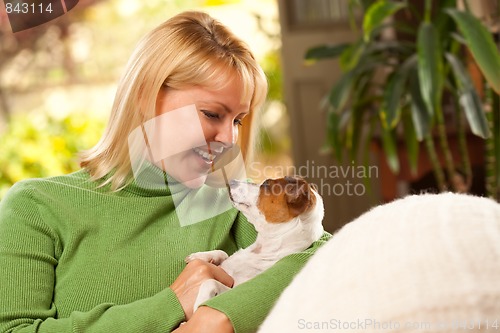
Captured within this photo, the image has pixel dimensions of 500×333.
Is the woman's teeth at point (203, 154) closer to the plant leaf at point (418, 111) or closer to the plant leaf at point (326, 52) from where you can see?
the plant leaf at point (418, 111)

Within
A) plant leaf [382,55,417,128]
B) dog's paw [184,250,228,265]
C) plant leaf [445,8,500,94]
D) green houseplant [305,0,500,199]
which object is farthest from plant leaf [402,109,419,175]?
dog's paw [184,250,228,265]

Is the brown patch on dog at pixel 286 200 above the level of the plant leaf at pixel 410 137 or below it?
above

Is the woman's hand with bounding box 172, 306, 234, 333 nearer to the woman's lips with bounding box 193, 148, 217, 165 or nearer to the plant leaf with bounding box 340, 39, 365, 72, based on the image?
the woman's lips with bounding box 193, 148, 217, 165

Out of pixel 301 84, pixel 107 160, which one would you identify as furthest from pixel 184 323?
pixel 301 84

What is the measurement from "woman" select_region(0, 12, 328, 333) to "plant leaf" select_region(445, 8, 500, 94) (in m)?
1.16

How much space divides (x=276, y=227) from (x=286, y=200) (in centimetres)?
5

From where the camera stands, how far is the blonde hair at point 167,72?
1248 millimetres

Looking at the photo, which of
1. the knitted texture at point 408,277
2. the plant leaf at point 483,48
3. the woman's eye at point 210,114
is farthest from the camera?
the plant leaf at point 483,48

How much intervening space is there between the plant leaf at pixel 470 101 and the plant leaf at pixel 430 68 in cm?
10

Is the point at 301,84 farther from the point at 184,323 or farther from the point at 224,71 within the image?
the point at 184,323

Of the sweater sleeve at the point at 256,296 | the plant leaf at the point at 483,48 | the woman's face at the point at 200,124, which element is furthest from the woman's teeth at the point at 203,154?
the plant leaf at the point at 483,48

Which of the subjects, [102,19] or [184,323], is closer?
[184,323]

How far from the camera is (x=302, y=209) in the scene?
119cm

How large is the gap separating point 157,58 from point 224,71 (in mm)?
114
